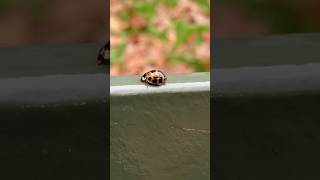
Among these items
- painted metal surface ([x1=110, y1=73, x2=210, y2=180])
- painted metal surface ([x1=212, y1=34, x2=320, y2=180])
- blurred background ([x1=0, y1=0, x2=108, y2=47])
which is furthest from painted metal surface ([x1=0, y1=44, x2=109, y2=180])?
painted metal surface ([x1=212, y1=34, x2=320, y2=180])

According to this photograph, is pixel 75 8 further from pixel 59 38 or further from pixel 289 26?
pixel 289 26

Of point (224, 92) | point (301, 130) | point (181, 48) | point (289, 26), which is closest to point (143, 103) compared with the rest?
point (224, 92)

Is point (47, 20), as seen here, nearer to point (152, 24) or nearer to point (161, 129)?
point (152, 24)

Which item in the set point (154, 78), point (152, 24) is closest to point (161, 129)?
point (154, 78)

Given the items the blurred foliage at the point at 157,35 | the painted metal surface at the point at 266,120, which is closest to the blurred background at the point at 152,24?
the blurred foliage at the point at 157,35

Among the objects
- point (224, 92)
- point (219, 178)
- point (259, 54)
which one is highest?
point (259, 54)

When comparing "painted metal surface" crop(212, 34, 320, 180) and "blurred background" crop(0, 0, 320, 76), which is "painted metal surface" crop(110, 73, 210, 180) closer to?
"painted metal surface" crop(212, 34, 320, 180)
